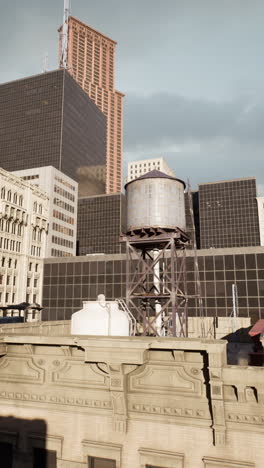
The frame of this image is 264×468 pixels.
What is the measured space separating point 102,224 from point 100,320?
155098 millimetres

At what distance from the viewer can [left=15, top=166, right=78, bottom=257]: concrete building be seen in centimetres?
9941

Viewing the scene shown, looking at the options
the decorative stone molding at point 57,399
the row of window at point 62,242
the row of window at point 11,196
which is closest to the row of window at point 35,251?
the row of window at point 62,242

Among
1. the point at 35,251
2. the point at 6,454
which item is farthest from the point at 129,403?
A: the point at 35,251

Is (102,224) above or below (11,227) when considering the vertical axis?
above

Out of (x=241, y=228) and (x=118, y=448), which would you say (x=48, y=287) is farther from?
(x=241, y=228)

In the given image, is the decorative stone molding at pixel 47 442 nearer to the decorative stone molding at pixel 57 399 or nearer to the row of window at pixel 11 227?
the decorative stone molding at pixel 57 399

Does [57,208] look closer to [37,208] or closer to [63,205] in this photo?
[63,205]

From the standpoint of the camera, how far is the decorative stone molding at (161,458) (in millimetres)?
15203

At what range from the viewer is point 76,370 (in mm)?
17531

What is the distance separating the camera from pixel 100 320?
1838 centimetres

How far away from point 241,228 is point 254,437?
14313 centimetres

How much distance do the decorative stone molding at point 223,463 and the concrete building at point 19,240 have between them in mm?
65704

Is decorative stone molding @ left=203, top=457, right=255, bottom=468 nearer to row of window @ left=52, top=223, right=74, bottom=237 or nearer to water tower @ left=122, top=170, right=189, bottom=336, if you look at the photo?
water tower @ left=122, top=170, right=189, bottom=336

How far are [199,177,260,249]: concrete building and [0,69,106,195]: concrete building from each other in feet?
229
